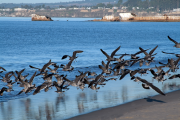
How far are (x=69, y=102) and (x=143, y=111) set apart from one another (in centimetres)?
368

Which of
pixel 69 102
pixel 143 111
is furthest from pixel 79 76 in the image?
pixel 143 111


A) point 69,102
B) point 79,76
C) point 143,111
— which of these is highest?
point 79,76

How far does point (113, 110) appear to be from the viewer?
11.2 m

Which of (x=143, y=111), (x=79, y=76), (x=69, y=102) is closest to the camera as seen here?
(x=143, y=111)

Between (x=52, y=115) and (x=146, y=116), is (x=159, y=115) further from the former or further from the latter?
(x=52, y=115)

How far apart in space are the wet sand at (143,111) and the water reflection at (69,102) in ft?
1.77

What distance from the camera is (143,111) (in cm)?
1066

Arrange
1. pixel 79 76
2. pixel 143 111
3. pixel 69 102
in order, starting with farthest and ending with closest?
pixel 79 76 < pixel 69 102 < pixel 143 111

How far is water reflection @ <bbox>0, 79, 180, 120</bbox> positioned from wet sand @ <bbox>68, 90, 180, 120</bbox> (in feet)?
1.77

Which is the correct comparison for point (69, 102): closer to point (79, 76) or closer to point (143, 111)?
point (79, 76)

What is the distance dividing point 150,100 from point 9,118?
20.0 feet

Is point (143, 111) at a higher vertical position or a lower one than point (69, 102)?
higher

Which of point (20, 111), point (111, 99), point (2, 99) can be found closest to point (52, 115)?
point (20, 111)

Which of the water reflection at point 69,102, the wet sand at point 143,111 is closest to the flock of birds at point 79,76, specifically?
the water reflection at point 69,102
